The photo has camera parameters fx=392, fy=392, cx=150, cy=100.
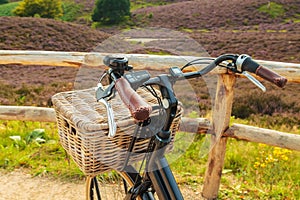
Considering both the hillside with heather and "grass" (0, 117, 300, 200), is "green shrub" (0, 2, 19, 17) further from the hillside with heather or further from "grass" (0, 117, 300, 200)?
"grass" (0, 117, 300, 200)

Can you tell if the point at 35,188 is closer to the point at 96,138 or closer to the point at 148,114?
the point at 96,138

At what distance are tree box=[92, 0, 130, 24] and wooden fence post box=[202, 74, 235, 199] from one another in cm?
2623

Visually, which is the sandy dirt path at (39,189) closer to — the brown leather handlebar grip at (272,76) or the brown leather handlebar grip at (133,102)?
the brown leather handlebar grip at (272,76)

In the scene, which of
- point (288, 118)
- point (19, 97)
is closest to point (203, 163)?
point (288, 118)

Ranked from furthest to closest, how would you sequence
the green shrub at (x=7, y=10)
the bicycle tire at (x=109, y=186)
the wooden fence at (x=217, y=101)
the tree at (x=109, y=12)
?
the green shrub at (x=7, y=10), the tree at (x=109, y=12), the wooden fence at (x=217, y=101), the bicycle tire at (x=109, y=186)

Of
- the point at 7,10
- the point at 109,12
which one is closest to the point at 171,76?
the point at 109,12

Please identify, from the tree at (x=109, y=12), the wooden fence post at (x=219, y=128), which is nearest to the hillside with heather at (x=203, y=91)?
the wooden fence post at (x=219, y=128)

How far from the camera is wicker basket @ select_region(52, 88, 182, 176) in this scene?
150cm

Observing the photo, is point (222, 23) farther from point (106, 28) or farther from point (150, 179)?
point (150, 179)

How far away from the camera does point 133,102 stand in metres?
1.03

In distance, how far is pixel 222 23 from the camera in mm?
24234

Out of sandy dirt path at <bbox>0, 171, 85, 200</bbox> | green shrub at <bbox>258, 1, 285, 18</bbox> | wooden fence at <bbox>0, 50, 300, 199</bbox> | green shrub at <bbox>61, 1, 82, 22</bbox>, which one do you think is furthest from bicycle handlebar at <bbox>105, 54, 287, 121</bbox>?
green shrub at <bbox>61, 1, 82, 22</bbox>

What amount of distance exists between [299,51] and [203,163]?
13.7 metres

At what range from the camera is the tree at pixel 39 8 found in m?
27.7
